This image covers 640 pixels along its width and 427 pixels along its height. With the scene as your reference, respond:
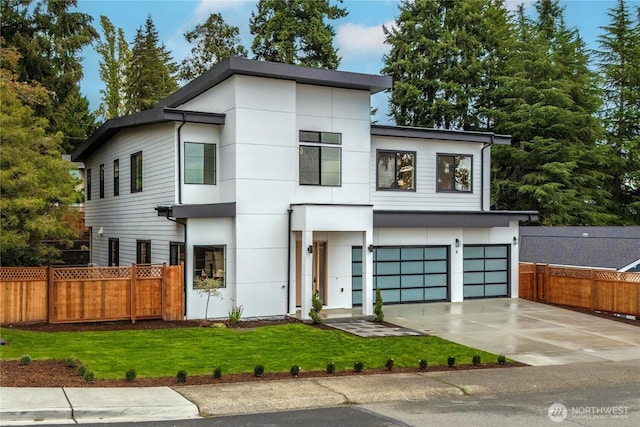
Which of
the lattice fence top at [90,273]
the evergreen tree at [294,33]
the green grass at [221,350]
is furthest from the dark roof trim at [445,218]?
the evergreen tree at [294,33]

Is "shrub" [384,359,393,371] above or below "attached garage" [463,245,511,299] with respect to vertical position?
below

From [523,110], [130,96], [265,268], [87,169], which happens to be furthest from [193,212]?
[130,96]

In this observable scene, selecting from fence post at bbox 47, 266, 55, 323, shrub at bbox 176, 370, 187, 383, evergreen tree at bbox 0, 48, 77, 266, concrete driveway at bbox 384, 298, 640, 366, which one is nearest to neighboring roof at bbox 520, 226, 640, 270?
concrete driveway at bbox 384, 298, 640, 366

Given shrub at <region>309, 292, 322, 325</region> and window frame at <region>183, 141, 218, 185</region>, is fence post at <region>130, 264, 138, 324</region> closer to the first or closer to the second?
window frame at <region>183, 141, 218, 185</region>

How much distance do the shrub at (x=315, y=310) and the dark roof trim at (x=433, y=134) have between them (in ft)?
21.9

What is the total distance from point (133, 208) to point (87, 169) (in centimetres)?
796

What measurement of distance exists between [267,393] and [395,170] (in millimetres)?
13823

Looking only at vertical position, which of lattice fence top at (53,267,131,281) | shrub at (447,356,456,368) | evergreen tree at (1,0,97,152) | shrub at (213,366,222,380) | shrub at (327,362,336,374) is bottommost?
shrub at (447,356,456,368)

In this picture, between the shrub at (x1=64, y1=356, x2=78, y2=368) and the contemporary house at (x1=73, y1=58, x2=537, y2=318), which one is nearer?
the shrub at (x1=64, y1=356, x2=78, y2=368)

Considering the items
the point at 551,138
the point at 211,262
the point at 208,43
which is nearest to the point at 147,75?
the point at 208,43

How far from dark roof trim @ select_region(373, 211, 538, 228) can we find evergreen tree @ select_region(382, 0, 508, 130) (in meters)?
19.7

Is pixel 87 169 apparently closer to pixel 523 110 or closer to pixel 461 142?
pixel 461 142

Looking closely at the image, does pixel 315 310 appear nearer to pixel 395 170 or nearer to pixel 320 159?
pixel 320 159

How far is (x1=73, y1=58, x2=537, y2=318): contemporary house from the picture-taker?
18.8 metres
